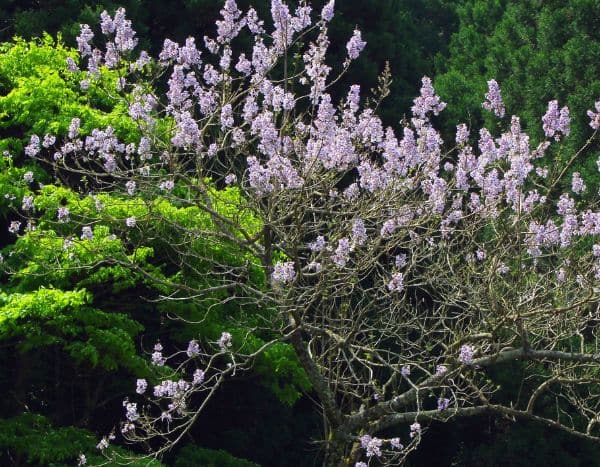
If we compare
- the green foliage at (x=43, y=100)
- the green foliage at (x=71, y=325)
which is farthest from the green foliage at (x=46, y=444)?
the green foliage at (x=43, y=100)

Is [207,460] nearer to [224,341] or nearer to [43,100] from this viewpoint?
[224,341]

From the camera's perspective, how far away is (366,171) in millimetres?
6957

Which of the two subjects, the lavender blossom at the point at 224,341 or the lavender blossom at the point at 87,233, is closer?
the lavender blossom at the point at 224,341

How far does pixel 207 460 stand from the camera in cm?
922

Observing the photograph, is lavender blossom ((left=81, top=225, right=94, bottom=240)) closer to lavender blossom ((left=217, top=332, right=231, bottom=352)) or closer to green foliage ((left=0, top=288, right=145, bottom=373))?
green foliage ((left=0, top=288, right=145, bottom=373))

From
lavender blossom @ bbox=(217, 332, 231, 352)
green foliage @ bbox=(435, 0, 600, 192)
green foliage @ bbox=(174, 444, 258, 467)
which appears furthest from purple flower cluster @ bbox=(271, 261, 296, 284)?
green foliage @ bbox=(435, 0, 600, 192)

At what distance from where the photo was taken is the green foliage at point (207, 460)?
913cm

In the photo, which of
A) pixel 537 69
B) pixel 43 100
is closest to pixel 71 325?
pixel 43 100

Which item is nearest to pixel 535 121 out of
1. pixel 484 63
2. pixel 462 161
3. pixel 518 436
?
pixel 484 63

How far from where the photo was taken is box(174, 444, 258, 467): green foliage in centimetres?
913

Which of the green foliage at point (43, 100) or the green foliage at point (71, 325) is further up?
the green foliage at point (43, 100)

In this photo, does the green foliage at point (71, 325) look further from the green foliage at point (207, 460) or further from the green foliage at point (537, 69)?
the green foliage at point (537, 69)

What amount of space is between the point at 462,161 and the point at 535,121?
20.8 feet

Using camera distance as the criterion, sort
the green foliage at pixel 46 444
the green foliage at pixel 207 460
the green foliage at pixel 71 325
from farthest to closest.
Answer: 1. the green foliage at pixel 207 460
2. the green foliage at pixel 46 444
3. the green foliage at pixel 71 325
